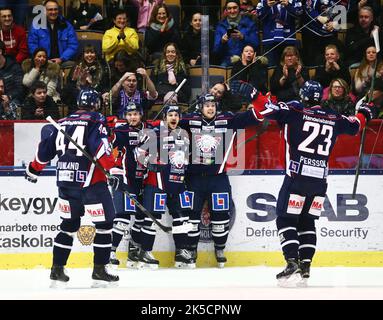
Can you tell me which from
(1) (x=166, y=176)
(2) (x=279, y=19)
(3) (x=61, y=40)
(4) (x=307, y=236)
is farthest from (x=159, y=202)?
(2) (x=279, y=19)

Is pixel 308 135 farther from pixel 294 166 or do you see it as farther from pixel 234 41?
pixel 234 41

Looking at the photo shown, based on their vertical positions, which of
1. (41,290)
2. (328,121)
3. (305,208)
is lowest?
(41,290)

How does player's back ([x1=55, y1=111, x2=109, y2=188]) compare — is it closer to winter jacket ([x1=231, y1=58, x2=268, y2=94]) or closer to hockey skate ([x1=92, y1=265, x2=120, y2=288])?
hockey skate ([x1=92, y1=265, x2=120, y2=288])

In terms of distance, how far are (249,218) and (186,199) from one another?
0.63m

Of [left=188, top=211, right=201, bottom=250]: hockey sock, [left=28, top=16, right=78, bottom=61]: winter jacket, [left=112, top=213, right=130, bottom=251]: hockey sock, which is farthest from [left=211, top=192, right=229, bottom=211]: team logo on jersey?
[left=28, top=16, right=78, bottom=61]: winter jacket

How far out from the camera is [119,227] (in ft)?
35.3

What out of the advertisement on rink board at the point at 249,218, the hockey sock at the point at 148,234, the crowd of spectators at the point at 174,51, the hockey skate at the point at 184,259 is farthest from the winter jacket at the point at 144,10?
the hockey skate at the point at 184,259

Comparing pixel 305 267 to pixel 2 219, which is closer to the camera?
pixel 305 267

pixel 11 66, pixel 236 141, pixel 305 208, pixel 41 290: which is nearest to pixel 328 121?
pixel 305 208

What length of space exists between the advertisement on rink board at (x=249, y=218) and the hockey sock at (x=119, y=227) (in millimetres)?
237

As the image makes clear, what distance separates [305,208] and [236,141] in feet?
5.43

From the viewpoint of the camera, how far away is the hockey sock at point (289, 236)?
9391mm

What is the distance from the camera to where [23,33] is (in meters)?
12.1

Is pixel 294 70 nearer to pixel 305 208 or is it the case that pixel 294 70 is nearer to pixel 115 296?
pixel 305 208
